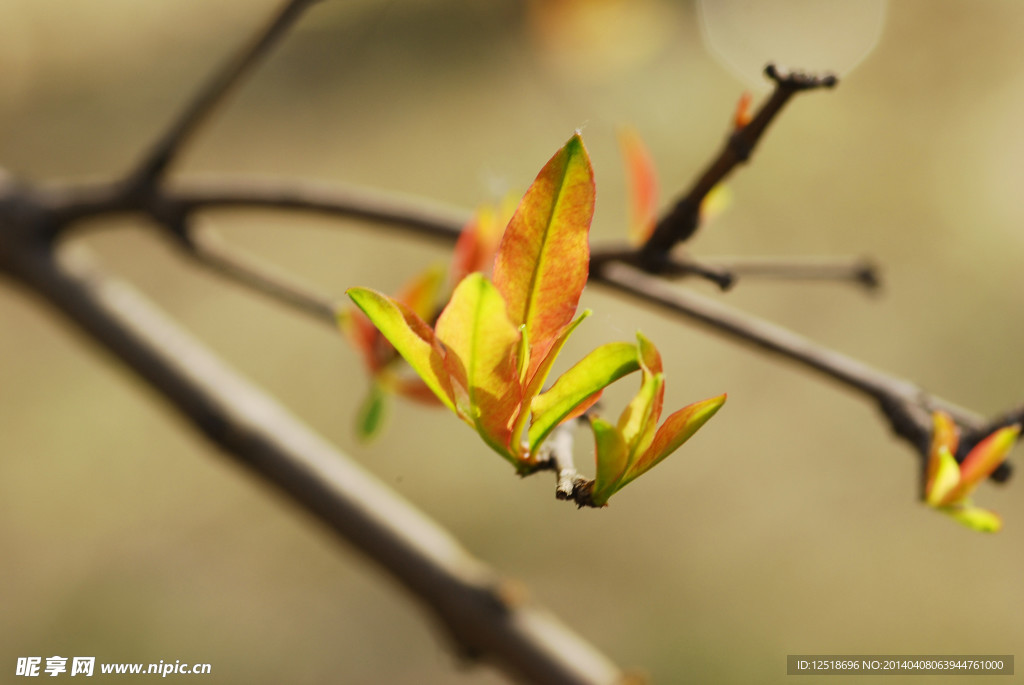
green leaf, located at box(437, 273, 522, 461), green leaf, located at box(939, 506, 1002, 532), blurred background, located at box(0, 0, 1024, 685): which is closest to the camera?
green leaf, located at box(437, 273, 522, 461)

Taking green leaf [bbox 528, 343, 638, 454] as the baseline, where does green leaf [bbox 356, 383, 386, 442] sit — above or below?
above

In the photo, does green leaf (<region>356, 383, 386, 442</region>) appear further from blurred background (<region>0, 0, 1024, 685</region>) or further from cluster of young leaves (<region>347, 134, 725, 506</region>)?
blurred background (<region>0, 0, 1024, 685</region>)

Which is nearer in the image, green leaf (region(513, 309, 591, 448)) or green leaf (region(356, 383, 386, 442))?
green leaf (region(513, 309, 591, 448))

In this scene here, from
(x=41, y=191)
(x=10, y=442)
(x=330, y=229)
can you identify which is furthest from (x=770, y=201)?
(x=10, y=442)

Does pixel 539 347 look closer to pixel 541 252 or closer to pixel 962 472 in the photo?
pixel 541 252

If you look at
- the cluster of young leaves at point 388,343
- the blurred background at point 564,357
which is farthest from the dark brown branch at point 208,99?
the blurred background at point 564,357

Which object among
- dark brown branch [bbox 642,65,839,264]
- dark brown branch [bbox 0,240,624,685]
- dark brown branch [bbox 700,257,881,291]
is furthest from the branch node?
dark brown branch [bbox 0,240,624,685]

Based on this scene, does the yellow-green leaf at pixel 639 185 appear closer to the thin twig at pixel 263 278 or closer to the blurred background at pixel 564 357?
the thin twig at pixel 263 278
